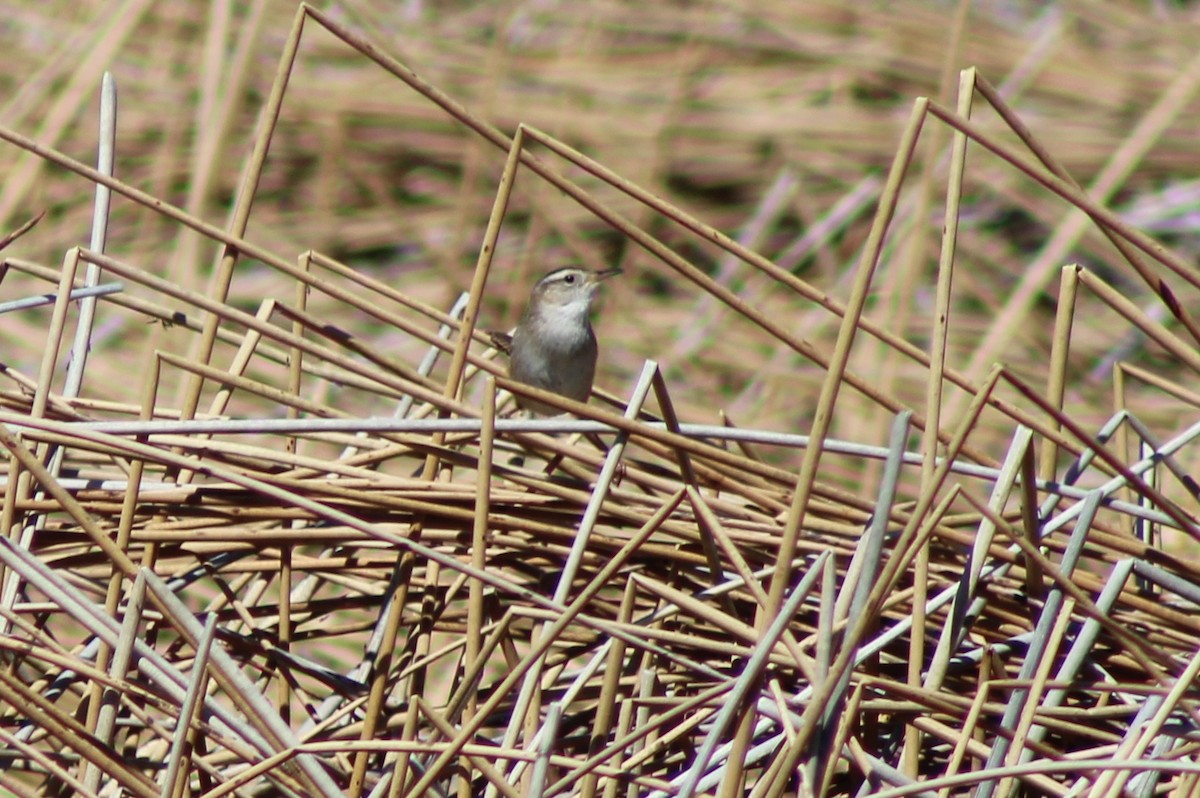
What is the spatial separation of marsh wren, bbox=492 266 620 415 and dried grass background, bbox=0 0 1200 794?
0.41m

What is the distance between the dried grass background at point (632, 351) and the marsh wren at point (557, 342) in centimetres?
41

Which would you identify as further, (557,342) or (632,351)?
(632,351)

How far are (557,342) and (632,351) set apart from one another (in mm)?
2349

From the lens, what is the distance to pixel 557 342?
479 cm

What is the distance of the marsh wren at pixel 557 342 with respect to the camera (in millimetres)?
4777

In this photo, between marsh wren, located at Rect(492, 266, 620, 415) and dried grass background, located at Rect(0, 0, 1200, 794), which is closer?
dried grass background, located at Rect(0, 0, 1200, 794)

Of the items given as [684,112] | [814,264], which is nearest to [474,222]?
[684,112]

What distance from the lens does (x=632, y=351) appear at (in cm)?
712

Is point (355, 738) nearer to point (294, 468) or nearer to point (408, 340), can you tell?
point (294, 468)

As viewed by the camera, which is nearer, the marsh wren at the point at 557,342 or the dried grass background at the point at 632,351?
the dried grass background at the point at 632,351

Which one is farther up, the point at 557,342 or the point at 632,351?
the point at 632,351

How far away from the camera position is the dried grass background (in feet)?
7.69

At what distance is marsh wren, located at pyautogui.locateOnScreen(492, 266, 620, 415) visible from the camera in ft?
15.7

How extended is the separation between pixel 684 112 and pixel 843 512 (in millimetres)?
5288
